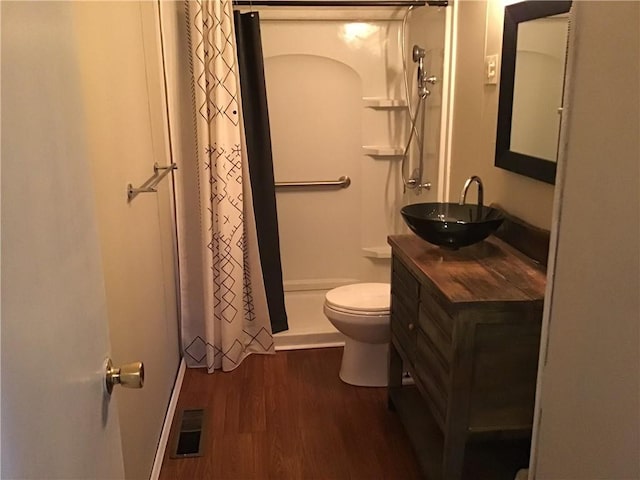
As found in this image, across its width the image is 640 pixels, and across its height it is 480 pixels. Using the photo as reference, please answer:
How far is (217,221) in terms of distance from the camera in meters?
2.98

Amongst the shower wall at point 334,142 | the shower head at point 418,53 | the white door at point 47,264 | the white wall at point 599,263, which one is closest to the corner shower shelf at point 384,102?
the shower wall at point 334,142

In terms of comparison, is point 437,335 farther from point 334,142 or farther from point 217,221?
point 334,142

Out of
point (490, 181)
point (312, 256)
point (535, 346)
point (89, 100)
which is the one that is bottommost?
point (312, 256)

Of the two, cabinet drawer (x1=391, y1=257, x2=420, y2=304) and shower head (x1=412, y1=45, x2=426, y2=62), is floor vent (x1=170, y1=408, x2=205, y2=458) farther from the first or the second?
shower head (x1=412, y1=45, x2=426, y2=62)

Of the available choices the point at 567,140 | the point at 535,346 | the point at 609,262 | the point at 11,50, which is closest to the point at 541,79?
the point at 535,346

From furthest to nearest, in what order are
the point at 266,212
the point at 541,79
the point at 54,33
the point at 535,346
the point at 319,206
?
the point at 319,206 < the point at 266,212 < the point at 541,79 < the point at 535,346 < the point at 54,33

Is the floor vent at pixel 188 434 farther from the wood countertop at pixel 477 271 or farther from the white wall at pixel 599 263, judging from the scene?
the white wall at pixel 599 263

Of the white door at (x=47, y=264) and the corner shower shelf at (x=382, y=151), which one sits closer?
the white door at (x=47, y=264)

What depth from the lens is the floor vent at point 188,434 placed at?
95.1 inches

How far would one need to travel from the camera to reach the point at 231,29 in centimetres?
280

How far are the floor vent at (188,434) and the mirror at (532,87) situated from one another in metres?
1.65

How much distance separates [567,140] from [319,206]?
288cm

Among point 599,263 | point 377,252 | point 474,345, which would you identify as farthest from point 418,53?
point 599,263

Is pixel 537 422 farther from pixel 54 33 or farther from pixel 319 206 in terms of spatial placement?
pixel 319 206
